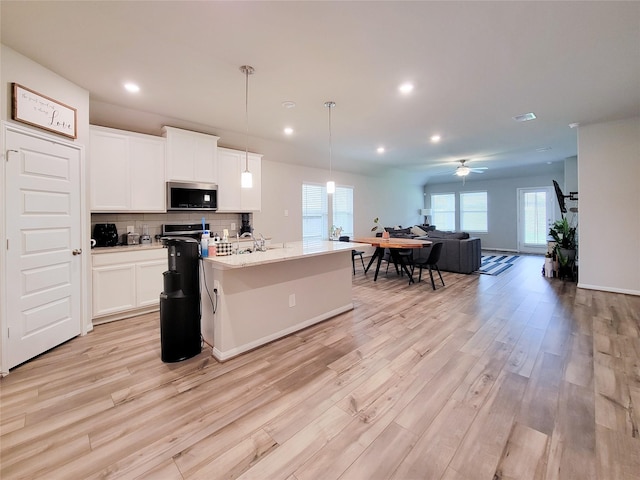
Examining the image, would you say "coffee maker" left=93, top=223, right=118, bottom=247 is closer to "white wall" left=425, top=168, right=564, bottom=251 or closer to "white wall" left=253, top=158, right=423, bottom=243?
"white wall" left=253, top=158, right=423, bottom=243

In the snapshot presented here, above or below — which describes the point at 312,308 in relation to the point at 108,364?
above

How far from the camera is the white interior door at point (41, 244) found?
2.40 metres

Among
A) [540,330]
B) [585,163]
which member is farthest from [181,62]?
[585,163]

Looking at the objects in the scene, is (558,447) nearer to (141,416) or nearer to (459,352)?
(459,352)

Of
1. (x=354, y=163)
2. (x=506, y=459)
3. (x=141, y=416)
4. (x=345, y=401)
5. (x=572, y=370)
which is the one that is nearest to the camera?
(x=506, y=459)

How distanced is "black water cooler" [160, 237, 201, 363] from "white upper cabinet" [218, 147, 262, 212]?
2.27 metres

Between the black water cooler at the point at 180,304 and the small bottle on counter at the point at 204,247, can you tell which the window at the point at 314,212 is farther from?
the black water cooler at the point at 180,304

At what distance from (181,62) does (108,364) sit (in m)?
2.75

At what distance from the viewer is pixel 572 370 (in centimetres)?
233

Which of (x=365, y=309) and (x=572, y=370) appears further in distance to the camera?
(x=365, y=309)

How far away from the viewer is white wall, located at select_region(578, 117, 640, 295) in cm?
430

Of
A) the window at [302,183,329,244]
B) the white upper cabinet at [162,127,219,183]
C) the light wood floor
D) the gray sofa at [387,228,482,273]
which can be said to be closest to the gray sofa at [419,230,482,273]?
the gray sofa at [387,228,482,273]

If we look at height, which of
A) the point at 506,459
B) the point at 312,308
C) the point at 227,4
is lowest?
the point at 506,459

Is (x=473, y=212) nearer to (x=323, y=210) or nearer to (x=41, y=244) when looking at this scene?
(x=323, y=210)
